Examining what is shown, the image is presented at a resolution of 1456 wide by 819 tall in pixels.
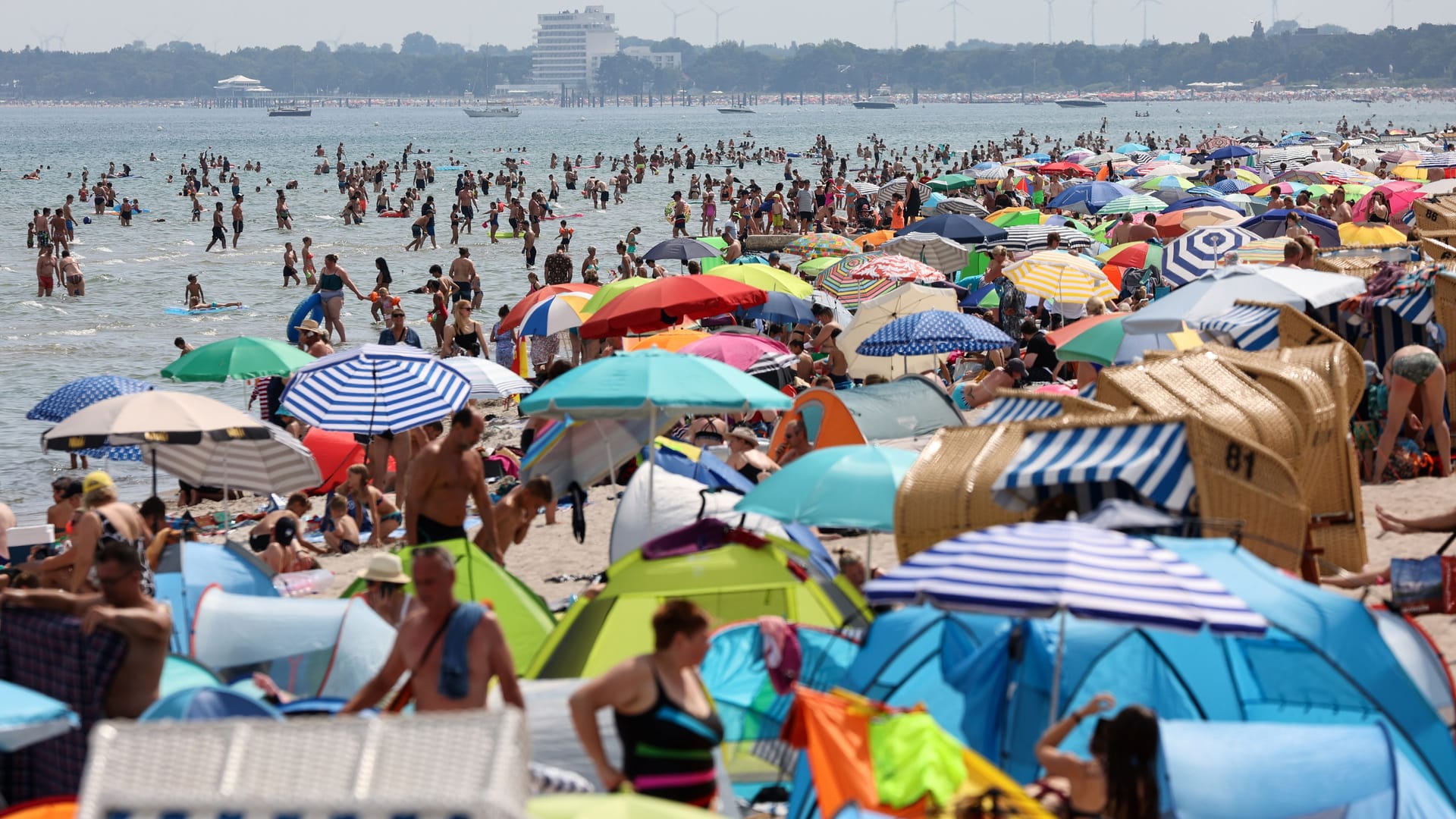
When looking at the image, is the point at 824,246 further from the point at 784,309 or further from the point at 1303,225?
the point at 1303,225

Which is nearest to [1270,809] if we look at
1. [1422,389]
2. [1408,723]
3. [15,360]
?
[1408,723]

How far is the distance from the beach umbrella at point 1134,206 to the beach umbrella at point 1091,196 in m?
1.40

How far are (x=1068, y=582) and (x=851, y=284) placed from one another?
1212 cm

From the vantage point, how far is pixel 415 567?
4543 millimetres

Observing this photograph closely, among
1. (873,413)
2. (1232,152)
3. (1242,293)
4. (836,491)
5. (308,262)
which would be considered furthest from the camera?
(1232,152)

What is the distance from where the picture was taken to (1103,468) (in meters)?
6.11

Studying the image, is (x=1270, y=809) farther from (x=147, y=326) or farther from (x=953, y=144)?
(x=953, y=144)

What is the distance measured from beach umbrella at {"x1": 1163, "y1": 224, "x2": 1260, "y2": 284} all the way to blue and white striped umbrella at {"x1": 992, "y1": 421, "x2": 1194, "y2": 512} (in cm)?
870

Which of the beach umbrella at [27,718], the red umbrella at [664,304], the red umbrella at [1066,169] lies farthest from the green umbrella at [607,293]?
the red umbrella at [1066,169]

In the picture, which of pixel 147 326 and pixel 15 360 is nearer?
pixel 15 360

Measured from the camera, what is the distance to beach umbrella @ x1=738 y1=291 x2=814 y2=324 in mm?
15102

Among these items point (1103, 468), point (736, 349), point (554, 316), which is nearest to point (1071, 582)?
point (1103, 468)

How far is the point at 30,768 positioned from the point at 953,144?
3415 inches

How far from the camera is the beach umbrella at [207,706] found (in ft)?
15.3
